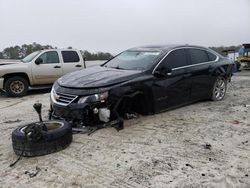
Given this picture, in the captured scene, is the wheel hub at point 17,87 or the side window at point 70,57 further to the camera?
the side window at point 70,57

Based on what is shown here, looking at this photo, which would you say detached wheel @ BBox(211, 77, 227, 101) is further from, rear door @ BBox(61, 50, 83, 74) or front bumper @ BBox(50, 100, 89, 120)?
rear door @ BBox(61, 50, 83, 74)

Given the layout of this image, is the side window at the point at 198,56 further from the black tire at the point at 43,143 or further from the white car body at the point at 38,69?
the white car body at the point at 38,69

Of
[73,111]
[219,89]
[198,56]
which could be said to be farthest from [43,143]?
[219,89]

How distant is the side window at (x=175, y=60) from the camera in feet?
21.8

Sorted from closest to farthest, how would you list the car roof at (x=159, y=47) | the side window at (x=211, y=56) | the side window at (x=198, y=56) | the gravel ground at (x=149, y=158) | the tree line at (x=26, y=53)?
1. the gravel ground at (x=149, y=158)
2. the car roof at (x=159, y=47)
3. the side window at (x=198, y=56)
4. the side window at (x=211, y=56)
5. the tree line at (x=26, y=53)

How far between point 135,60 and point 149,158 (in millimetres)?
2935

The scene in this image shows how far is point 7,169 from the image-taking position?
13.5 ft

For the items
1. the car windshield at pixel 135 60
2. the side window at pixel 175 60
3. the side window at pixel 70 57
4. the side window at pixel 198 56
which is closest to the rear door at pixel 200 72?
the side window at pixel 198 56

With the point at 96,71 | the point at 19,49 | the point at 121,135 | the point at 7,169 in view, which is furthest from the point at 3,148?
the point at 19,49

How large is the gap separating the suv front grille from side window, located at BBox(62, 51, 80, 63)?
641 centimetres

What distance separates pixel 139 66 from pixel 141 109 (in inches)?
37.3

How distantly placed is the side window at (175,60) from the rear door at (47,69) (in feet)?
19.7

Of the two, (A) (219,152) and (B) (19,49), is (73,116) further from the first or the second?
(B) (19,49)

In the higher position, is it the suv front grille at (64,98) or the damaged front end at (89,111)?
the suv front grille at (64,98)
